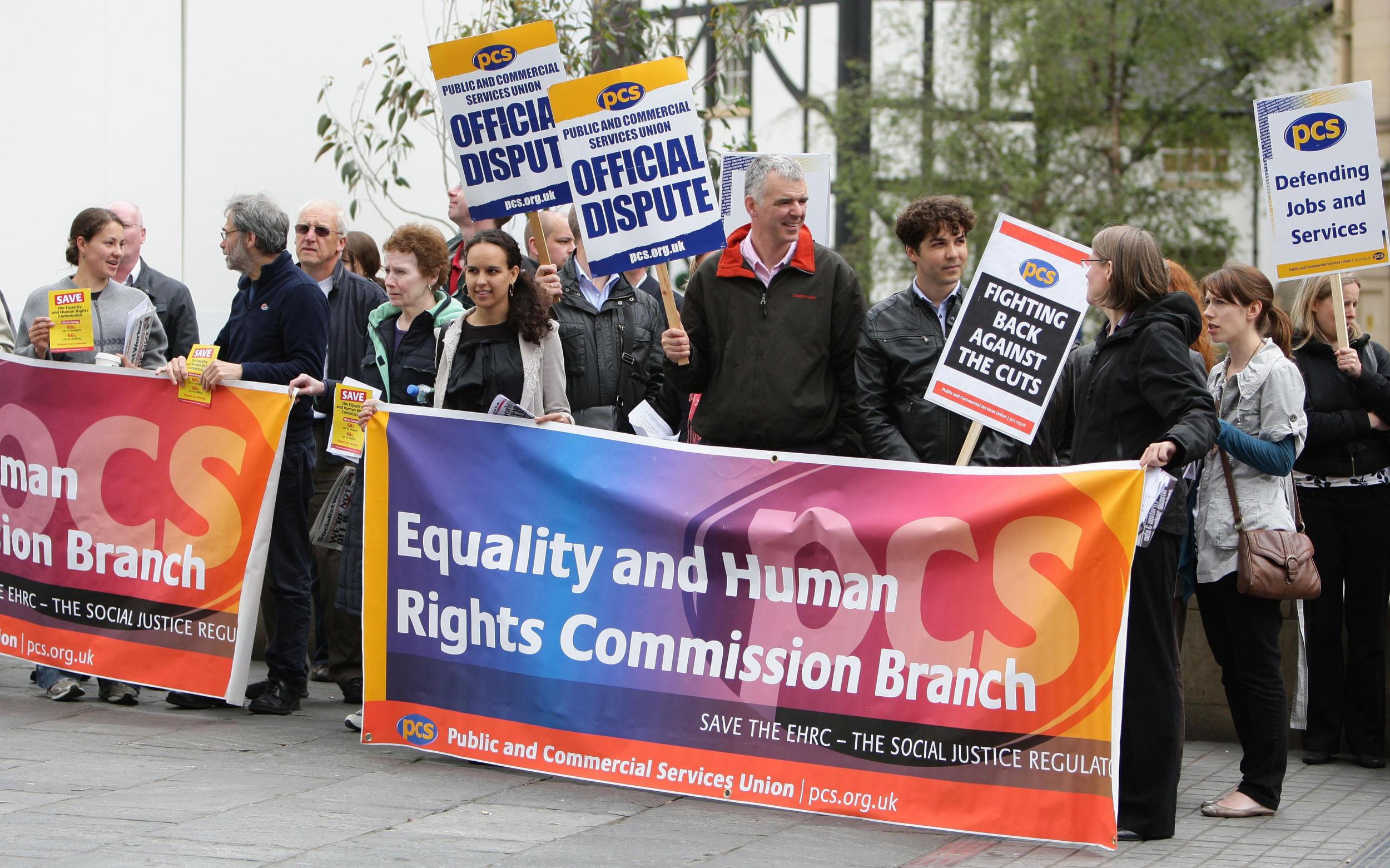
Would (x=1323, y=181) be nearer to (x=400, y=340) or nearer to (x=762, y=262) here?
(x=762, y=262)

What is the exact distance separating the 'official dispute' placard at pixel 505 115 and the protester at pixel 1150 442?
7.75ft

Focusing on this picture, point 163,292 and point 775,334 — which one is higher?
point 163,292

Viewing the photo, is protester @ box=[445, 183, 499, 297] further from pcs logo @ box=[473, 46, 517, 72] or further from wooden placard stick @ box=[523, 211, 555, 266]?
pcs logo @ box=[473, 46, 517, 72]

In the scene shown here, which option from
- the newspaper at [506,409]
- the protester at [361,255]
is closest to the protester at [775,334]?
the newspaper at [506,409]

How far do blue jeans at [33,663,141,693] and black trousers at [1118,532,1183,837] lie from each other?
174 inches

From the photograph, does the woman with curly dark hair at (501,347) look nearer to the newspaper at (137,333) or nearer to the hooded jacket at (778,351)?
the hooded jacket at (778,351)

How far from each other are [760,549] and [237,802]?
2.00 meters

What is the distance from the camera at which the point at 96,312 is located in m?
7.43

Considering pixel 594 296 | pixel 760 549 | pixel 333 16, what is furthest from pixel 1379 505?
pixel 333 16

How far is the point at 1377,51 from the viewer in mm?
32531

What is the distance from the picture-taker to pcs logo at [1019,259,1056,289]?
569 cm

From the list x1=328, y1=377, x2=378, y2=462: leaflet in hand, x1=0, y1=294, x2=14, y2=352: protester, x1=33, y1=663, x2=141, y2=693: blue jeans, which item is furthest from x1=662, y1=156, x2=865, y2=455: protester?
x1=0, y1=294, x2=14, y2=352: protester

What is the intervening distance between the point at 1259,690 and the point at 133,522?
471 centimetres

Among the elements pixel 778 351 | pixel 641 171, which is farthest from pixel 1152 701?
pixel 641 171
